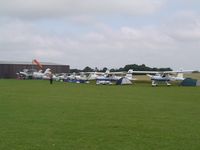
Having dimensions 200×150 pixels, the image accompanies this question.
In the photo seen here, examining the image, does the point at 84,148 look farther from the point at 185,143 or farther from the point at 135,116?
the point at 135,116

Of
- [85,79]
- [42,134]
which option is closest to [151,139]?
[42,134]

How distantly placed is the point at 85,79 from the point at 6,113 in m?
70.3

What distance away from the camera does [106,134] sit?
1217cm

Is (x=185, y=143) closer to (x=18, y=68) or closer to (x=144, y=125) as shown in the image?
(x=144, y=125)

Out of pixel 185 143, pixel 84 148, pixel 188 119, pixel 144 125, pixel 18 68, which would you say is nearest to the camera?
pixel 84 148

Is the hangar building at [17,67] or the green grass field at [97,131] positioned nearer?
the green grass field at [97,131]

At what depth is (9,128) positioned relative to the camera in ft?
42.9

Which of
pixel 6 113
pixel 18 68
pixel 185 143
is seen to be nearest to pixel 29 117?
pixel 6 113

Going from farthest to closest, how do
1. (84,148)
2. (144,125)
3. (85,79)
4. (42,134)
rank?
(85,79) → (144,125) → (42,134) → (84,148)

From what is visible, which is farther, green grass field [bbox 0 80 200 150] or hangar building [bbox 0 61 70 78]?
hangar building [bbox 0 61 70 78]

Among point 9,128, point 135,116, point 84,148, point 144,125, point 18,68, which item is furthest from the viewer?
point 18,68

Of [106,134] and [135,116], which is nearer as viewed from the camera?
[106,134]

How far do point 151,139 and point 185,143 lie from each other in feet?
3.10

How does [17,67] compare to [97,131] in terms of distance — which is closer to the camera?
[97,131]
